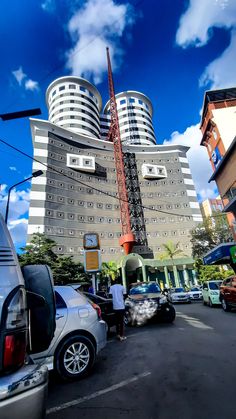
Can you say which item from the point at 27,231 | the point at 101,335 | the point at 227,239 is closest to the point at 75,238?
the point at 27,231

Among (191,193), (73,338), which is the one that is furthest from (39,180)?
(73,338)

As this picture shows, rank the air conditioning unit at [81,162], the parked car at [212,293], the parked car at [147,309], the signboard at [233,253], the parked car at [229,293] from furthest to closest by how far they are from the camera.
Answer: the air conditioning unit at [81,162] < the signboard at [233,253] < the parked car at [212,293] < the parked car at [229,293] < the parked car at [147,309]

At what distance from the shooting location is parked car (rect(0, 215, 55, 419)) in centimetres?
138

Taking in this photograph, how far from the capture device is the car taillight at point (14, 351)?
1.51m

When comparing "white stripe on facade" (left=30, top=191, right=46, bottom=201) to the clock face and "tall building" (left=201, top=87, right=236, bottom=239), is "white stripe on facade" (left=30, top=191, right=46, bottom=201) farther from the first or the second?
the clock face

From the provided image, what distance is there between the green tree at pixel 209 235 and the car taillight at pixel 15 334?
118ft

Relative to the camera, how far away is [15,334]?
160cm

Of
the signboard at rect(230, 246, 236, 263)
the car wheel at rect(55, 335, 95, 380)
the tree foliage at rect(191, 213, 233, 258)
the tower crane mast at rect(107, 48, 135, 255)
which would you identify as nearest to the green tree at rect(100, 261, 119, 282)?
the tower crane mast at rect(107, 48, 135, 255)

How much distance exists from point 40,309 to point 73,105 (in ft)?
214

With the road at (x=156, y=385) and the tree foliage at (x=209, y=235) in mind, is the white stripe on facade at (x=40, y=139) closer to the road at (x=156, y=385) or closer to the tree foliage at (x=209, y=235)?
the tree foliage at (x=209, y=235)

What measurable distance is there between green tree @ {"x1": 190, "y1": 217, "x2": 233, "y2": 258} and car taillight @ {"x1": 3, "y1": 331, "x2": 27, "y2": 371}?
35.9 metres

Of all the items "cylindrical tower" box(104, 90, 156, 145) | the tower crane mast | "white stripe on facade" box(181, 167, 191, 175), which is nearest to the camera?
the tower crane mast

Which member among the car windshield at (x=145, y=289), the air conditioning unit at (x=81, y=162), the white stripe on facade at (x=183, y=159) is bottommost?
the car windshield at (x=145, y=289)

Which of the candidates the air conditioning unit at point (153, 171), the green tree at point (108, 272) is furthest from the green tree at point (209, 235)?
the air conditioning unit at point (153, 171)
